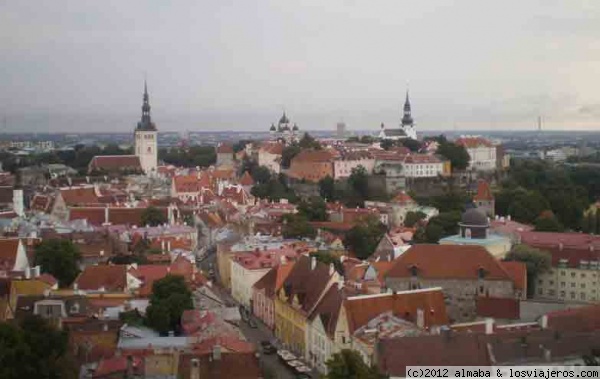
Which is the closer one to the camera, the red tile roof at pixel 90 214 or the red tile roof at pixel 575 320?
the red tile roof at pixel 575 320

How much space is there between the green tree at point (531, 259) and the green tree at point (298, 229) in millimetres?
16300

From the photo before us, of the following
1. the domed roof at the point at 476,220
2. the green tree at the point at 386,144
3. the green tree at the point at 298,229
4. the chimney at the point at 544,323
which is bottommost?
the green tree at the point at 298,229

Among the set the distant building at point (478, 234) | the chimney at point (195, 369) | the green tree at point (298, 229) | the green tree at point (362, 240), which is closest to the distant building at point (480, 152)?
the green tree at point (298, 229)

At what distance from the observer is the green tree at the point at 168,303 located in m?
30.5

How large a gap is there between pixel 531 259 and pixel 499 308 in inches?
421

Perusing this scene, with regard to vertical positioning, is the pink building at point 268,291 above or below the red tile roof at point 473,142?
below

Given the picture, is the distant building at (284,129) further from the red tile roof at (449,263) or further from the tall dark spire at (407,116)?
the red tile roof at (449,263)

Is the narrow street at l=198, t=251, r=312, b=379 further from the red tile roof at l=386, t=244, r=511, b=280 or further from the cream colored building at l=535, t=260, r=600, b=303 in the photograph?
the cream colored building at l=535, t=260, r=600, b=303

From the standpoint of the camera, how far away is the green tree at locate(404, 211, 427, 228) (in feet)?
206

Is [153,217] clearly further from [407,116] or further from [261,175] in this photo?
[407,116]

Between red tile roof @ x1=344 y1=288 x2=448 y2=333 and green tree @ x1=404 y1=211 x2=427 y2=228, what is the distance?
106ft

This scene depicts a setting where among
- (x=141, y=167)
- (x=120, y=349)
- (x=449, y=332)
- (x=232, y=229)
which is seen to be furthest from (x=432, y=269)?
(x=141, y=167)

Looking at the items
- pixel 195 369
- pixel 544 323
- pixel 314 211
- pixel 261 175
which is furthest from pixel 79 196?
pixel 544 323

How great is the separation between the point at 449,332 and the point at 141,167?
79.6m
